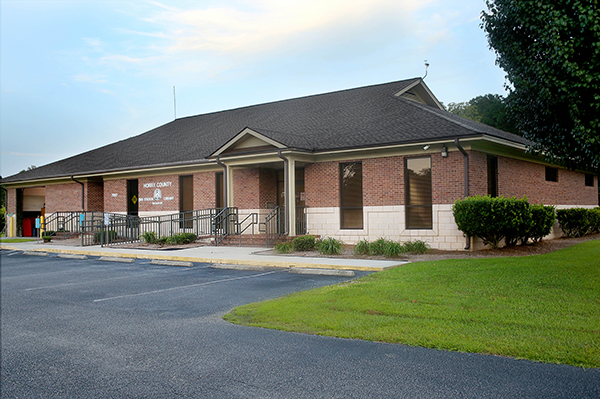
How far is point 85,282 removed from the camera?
11.8 metres

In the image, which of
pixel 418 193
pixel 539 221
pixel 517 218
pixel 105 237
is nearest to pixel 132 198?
pixel 105 237

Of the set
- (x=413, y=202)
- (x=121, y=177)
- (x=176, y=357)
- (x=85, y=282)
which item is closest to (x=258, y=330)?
(x=176, y=357)

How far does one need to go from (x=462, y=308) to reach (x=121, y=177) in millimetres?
23667

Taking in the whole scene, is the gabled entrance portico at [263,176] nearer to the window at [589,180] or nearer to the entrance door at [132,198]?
the entrance door at [132,198]

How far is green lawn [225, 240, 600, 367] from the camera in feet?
19.2

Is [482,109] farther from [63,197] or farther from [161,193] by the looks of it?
[63,197]

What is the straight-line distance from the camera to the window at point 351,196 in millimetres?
19391

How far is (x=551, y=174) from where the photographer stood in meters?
23.7

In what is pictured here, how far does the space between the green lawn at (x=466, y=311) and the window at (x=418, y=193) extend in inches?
265

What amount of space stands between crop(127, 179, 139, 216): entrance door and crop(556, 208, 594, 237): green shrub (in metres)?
21.3

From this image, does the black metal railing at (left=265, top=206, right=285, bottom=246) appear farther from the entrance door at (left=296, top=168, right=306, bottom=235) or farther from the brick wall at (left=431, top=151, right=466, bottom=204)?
the brick wall at (left=431, top=151, right=466, bottom=204)

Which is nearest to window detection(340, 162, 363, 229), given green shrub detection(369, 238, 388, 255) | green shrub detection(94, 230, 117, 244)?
green shrub detection(369, 238, 388, 255)

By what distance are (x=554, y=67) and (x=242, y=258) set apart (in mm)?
10022

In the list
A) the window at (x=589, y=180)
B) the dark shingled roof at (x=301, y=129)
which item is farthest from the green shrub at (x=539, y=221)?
the window at (x=589, y=180)
